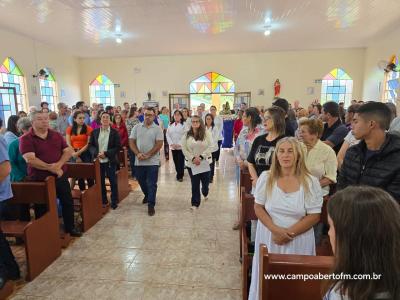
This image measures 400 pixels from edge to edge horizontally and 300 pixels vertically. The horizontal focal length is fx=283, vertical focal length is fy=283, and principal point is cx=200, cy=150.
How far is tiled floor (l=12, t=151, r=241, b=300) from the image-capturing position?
7.79ft

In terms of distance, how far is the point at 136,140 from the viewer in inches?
163

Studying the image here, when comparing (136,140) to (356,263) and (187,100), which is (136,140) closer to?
(356,263)

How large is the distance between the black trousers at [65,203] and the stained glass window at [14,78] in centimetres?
670

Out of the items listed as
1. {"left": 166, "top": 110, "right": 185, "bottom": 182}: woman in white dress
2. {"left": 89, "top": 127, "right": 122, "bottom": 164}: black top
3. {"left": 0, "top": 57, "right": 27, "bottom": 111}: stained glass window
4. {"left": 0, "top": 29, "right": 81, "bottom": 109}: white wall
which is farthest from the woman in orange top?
{"left": 0, "top": 29, "right": 81, "bottom": 109}: white wall

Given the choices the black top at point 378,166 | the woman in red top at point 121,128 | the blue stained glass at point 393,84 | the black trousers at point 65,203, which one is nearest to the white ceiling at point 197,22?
the blue stained glass at point 393,84

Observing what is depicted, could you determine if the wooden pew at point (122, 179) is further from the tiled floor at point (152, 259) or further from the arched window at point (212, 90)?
the arched window at point (212, 90)

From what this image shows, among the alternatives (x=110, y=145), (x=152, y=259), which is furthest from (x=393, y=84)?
(x=152, y=259)

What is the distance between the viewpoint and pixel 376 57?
983 cm

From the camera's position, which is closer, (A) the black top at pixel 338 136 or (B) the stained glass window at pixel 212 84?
(A) the black top at pixel 338 136

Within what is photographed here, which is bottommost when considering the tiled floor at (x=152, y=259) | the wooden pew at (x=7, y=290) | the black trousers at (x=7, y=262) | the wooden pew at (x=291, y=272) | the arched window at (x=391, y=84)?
the tiled floor at (x=152, y=259)

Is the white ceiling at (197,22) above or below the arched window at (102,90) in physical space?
above

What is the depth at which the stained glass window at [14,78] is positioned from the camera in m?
8.08

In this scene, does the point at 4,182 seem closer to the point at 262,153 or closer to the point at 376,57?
the point at 262,153

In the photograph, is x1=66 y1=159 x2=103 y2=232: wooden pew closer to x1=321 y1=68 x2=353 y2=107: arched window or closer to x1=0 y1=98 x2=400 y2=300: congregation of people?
x1=0 y1=98 x2=400 y2=300: congregation of people
